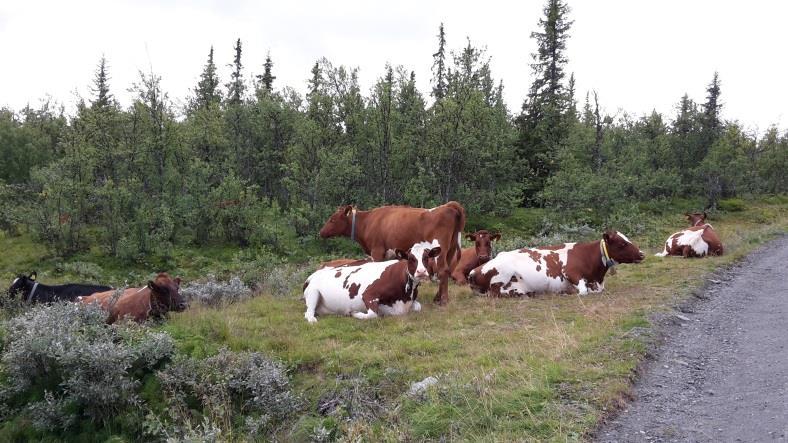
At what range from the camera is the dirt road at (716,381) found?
194 inches

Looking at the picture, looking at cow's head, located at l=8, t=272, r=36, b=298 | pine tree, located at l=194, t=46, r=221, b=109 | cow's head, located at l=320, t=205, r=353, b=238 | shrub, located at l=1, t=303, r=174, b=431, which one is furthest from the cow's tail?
pine tree, located at l=194, t=46, r=221, b=109

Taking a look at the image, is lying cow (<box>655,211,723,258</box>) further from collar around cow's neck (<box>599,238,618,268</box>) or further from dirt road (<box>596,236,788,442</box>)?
collar around cow's neck (<box>599,238,618,268</box>)

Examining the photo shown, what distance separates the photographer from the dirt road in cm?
494

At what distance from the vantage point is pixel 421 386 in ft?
20.4

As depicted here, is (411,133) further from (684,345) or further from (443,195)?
(684,345)

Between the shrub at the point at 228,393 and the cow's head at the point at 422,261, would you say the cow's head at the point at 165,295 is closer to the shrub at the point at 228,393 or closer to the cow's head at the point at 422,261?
the shrub at the point at 228,393

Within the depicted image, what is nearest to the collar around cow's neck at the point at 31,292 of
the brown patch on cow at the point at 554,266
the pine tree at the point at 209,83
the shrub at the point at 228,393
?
the shrub at the point at 228,393

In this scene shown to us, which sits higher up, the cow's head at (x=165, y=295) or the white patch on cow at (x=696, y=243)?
the white patch on cow at (x=696, y=243)

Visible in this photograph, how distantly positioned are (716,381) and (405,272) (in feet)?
16.8

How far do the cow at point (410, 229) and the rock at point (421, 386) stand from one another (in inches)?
174

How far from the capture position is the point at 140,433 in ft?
22.9

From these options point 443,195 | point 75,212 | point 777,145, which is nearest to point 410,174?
point 443,195

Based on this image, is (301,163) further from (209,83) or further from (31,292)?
(209,83)

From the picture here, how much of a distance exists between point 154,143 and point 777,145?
1902 inches
